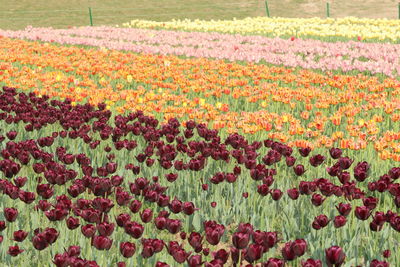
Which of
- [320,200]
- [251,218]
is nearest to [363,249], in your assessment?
[320,200]

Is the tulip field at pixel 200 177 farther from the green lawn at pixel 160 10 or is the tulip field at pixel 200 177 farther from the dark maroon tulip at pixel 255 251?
the green lawn at pixel 160 10

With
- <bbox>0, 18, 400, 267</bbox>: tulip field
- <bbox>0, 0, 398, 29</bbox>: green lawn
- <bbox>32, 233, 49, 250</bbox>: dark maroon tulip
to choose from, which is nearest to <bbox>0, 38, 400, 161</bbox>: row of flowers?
<bbox>0, 18, 400, 267</bbox>: tulip field

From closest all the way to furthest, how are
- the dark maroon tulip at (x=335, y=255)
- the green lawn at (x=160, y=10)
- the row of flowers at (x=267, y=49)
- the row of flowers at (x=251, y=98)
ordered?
the dark maroon tulip at (x=335, y=255) < the row of flowers at (x=251, y=98) < the row of flowers at (x=267, y=49) < the green lawn at (x=160, y=10)

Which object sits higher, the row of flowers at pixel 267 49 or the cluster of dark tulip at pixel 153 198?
the cluster of dark tulip at pixel 153 198

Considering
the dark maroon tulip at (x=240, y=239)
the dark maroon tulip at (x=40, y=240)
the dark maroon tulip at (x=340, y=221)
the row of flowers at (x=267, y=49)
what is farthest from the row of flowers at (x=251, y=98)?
the dark maroon tulip at (x=40, y=240)

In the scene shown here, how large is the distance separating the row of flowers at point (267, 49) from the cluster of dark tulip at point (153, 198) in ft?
23.0

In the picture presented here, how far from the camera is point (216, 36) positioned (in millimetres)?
20953

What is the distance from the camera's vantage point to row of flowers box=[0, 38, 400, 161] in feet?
21.9

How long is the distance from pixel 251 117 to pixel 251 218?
2.98 m

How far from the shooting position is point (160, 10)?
3731cm

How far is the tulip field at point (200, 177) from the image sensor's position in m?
3.50

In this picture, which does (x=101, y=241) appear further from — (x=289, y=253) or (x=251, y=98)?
(x=251, y=98)

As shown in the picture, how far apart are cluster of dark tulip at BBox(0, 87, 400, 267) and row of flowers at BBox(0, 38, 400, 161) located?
1.09 meters

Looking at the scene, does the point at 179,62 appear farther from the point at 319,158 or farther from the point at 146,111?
the point at 319,158
